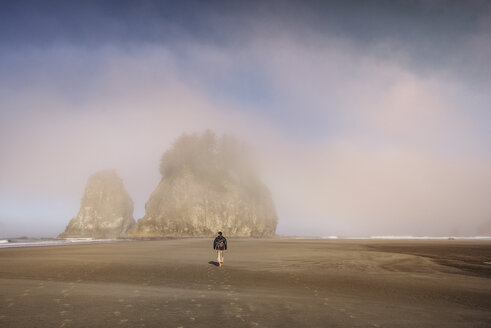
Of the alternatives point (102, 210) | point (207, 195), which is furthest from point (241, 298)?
point (102, 210)

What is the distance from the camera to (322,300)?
10859 millimetres

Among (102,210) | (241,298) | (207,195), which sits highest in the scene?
(207,195)

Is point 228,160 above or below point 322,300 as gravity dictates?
above

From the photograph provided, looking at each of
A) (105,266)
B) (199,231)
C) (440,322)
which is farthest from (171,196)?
(440,322)

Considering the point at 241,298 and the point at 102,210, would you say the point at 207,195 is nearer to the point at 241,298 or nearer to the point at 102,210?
the point at 102,210

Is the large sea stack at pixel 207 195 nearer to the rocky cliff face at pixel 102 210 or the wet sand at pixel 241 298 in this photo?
the rocky cliff face at pixel 102 210

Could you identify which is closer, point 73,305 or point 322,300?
point 73,305

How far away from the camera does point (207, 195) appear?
106188 millimetres

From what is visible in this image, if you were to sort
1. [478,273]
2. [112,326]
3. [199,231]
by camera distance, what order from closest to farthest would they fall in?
[112,326], [478,273], [199,231]

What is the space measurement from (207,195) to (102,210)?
46.9 meters

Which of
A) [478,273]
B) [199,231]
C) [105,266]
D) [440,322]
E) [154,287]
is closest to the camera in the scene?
[440,322]

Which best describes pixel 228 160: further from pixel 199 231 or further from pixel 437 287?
pixel 437 287

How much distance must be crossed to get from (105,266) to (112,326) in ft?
45.5

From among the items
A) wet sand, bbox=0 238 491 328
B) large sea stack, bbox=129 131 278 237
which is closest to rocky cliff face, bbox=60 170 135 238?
large sea stack, bbox=129 131 278 237
